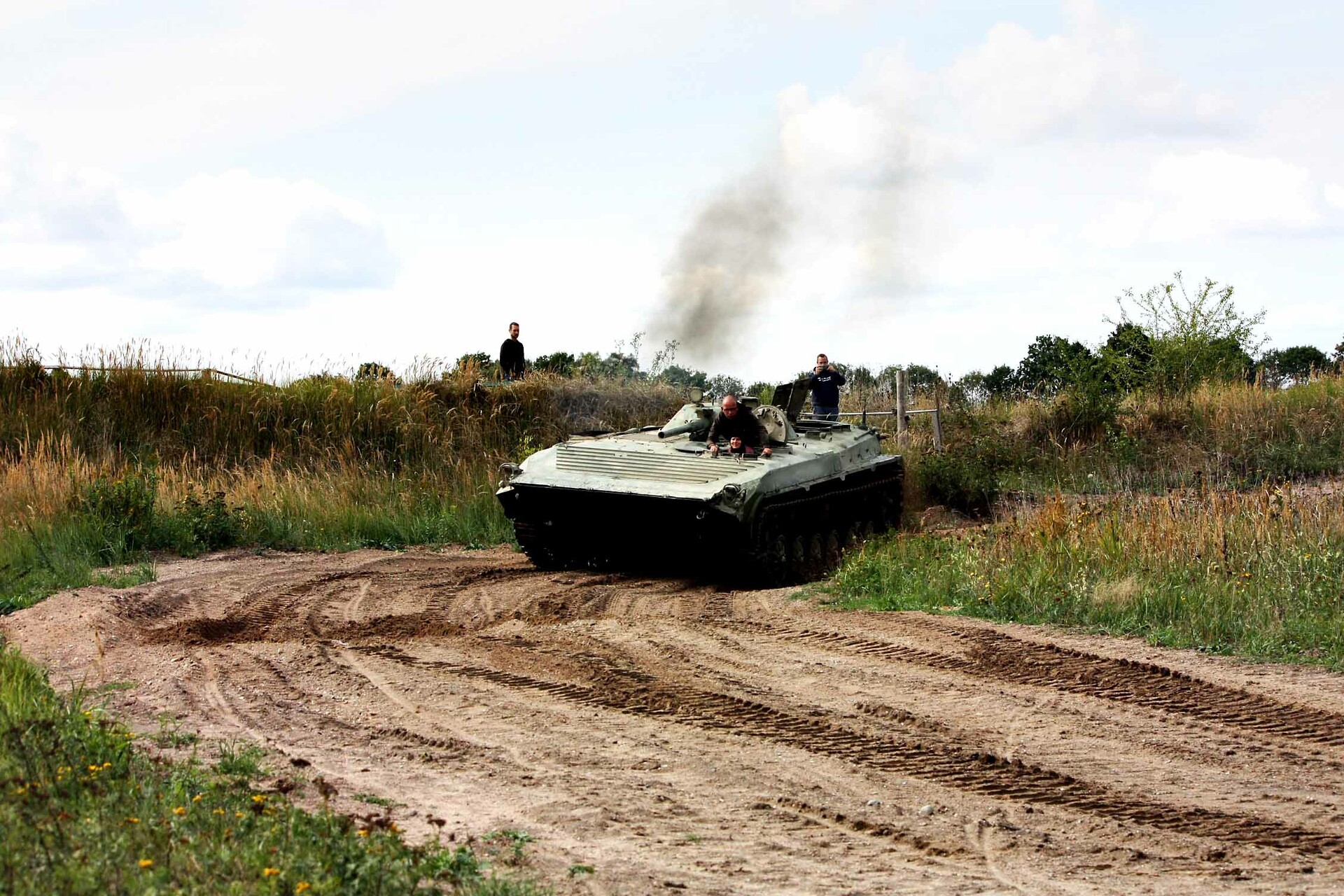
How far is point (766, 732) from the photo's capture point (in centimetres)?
703

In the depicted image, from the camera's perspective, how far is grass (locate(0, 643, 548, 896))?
13.6 ft

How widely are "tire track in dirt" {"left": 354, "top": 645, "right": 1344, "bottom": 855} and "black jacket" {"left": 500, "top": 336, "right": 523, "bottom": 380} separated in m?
12.4

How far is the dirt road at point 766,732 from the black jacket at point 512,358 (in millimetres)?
9879

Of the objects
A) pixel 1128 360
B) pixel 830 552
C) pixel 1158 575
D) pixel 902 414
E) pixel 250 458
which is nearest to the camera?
pixel 1158 575

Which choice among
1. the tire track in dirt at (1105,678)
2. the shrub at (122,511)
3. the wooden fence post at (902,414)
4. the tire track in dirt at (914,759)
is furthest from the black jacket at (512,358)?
the tire track in dirt at (914,759)

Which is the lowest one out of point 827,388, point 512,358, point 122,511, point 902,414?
point 122,511

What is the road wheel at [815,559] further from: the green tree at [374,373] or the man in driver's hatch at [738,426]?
the green tree at [374,373]

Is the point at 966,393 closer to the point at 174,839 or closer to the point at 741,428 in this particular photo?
the point at 741,428

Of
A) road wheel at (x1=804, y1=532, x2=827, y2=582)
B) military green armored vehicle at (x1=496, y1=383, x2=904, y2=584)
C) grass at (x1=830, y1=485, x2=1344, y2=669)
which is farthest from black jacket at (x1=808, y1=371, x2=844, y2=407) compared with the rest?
grass at (x1=830, y1=485, x2=1344, y2=669)

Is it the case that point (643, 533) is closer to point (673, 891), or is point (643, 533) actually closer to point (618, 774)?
point (618, 774)

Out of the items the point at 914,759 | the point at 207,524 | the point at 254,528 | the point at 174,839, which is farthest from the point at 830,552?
the point at 174,839

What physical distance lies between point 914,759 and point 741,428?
7329mm

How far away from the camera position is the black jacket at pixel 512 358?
822 inches

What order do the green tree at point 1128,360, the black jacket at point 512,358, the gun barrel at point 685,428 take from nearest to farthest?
the gun barrel at point 685,428, the black jacket at point 512,358, the green tree at point 1128,360
